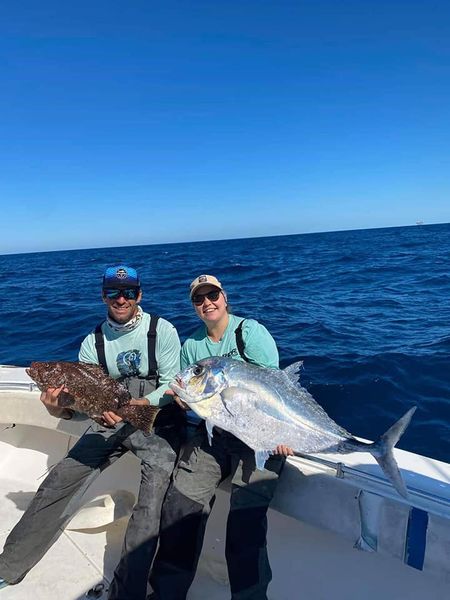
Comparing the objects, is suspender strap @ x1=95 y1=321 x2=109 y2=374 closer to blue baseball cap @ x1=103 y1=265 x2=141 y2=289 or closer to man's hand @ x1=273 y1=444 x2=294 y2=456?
blue baseball cap @ x1=103 y1=265 x2=141 y2=289

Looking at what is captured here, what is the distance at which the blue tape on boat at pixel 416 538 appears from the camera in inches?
102

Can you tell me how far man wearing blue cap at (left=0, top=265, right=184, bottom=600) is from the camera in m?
3.12

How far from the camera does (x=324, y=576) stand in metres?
3.24

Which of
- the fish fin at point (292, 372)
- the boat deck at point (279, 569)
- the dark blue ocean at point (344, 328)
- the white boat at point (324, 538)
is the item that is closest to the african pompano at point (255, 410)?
the fish fin at point (292, 372)

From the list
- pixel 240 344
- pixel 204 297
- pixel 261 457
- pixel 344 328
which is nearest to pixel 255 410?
pixel 261 457

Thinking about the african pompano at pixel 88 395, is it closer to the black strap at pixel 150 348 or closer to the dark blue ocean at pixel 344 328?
the black strap at pixel 150 348

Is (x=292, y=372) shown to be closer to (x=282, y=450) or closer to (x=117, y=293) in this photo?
(x=282, y=450)

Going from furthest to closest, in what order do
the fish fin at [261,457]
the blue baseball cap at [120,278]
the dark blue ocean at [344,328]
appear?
the dark blue ocean at [344,328] < the blue baseball cap at [120,278] < the fish fin at [261,457]

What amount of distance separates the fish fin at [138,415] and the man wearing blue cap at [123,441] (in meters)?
0.07

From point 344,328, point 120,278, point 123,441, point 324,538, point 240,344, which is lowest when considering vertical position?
point 324,538

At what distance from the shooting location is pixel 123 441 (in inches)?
142

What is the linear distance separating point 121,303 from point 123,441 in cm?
121

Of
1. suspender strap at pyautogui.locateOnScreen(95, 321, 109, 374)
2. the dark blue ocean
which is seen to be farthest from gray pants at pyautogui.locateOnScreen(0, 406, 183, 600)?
the dark blue ocean

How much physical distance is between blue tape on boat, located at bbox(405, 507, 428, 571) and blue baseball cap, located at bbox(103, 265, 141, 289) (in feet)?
8.78
